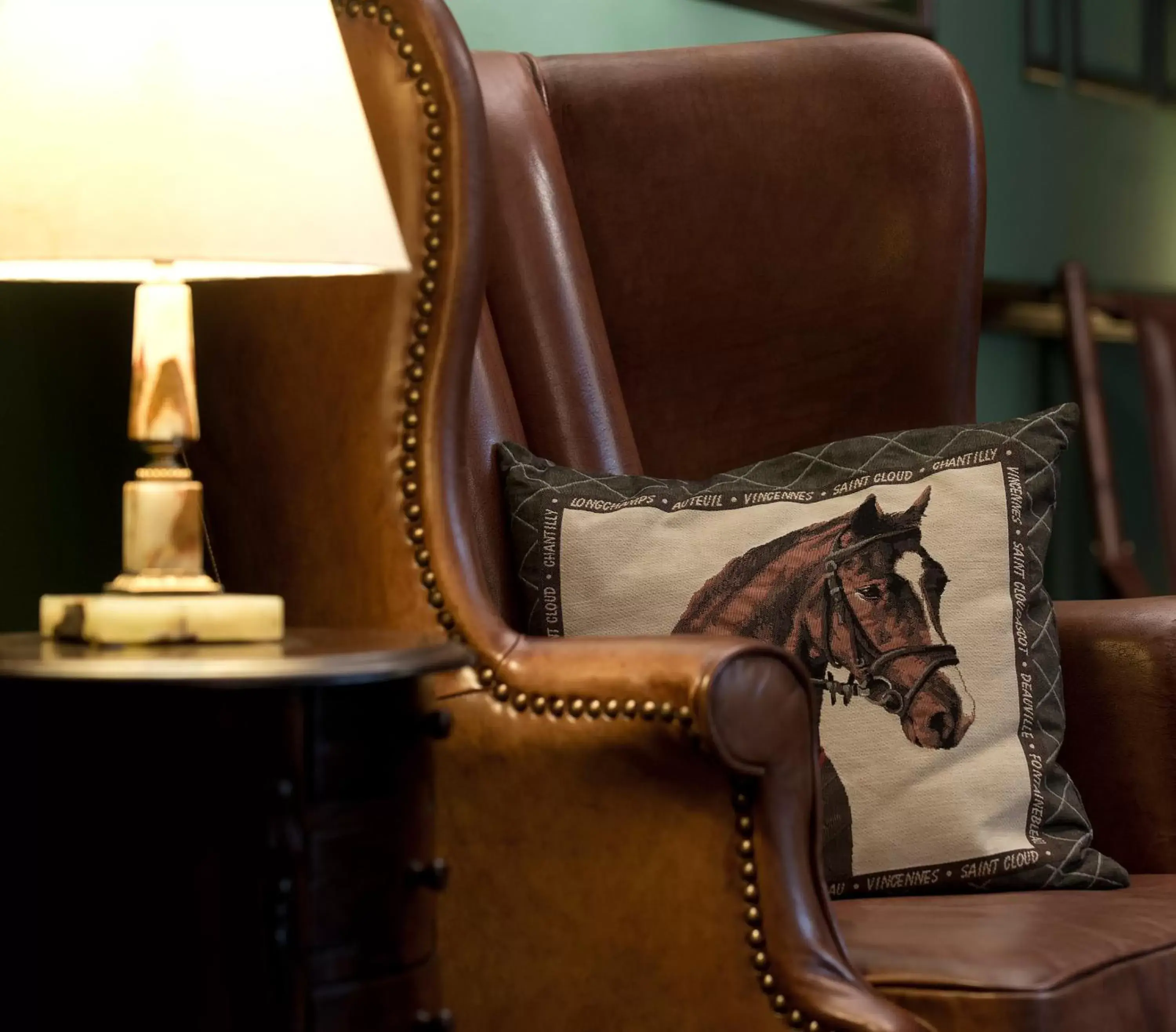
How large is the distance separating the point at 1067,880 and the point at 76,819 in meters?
0.75

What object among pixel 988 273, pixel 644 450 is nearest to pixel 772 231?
pixel 644 450

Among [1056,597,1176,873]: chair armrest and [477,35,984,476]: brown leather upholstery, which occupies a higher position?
[477,35,984,476]: brown leather upholstery

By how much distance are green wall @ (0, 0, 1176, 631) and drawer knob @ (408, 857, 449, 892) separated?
65 centimetres

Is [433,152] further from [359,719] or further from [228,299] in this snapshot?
[359,719]

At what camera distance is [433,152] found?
1.33 meters

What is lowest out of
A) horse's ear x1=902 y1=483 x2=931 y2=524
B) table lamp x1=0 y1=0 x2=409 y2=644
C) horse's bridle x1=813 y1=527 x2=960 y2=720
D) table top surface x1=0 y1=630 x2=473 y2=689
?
horse's bridle x1=813 y1=527 x2=960 y2=720

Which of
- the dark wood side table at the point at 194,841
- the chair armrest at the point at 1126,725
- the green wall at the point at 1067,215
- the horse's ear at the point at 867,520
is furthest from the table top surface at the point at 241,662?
the green wall at the point at 1067,215

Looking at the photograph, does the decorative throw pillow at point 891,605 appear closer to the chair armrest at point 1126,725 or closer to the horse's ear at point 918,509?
the horse's ear at point 918,509

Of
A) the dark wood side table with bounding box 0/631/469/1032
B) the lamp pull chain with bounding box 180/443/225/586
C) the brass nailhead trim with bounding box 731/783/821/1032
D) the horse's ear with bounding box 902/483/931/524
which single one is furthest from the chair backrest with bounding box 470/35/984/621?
the dark wood side table with bounding box 0/631/469/1032

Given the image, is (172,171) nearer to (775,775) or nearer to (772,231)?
(775,775)

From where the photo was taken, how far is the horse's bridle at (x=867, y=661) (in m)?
1.37

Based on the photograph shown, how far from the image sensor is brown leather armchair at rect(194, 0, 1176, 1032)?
1.12m

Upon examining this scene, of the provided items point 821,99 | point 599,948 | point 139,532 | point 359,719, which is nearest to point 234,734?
point 359,719

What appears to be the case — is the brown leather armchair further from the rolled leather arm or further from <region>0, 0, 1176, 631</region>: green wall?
<region>0, 0, 1176, 631</region>: green wall
